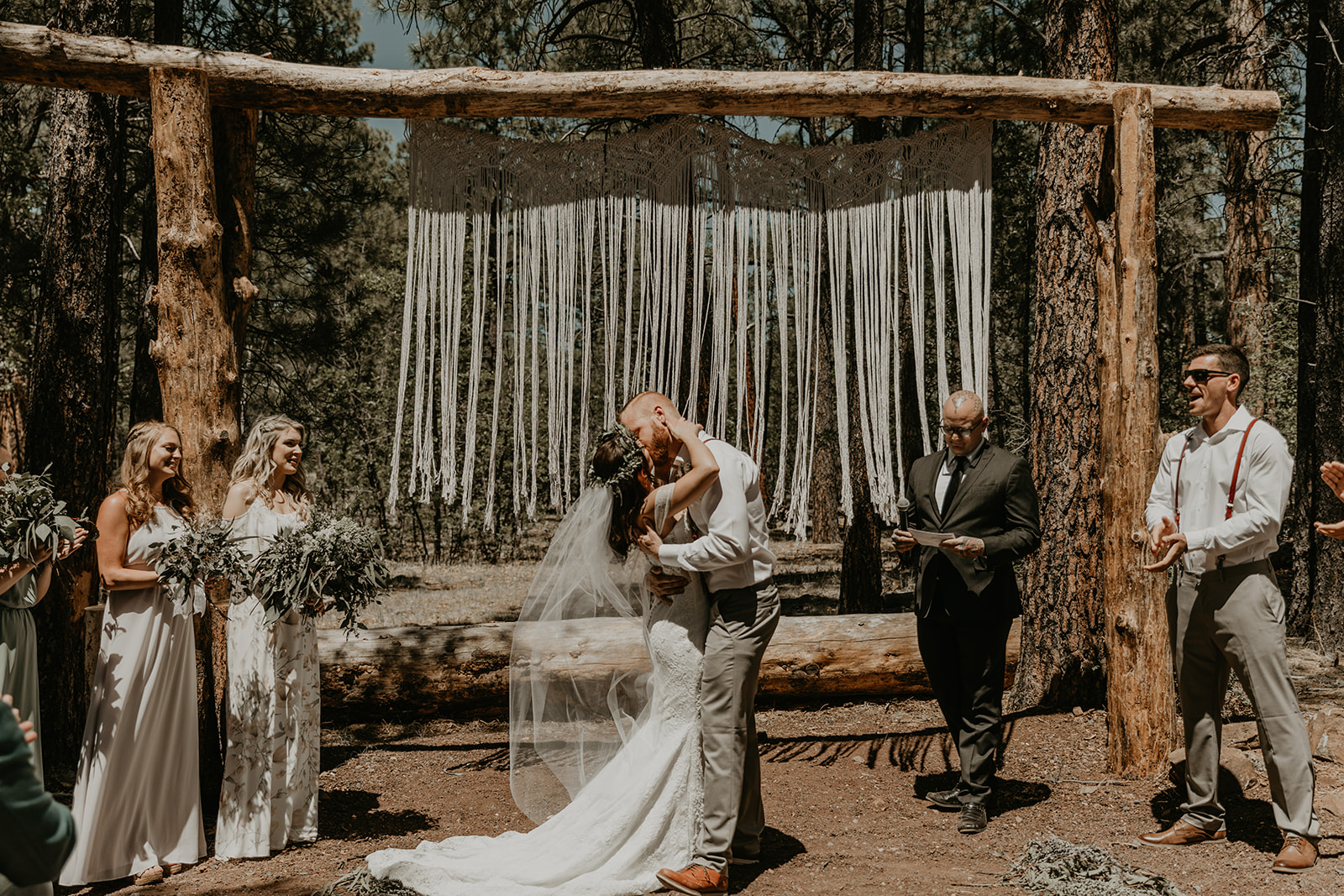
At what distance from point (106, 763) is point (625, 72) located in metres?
3.70

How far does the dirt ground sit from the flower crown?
1.59 meters

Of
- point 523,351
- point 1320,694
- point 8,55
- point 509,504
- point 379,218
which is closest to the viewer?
point 8,55

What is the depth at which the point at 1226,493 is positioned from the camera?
12.0ft

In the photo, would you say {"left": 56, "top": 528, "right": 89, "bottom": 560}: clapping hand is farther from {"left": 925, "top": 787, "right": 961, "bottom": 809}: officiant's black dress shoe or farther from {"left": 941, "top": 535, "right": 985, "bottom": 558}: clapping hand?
{"left": 925, "top": 787, "right": 961, "bottom": 809}: officiant's black dress shoe


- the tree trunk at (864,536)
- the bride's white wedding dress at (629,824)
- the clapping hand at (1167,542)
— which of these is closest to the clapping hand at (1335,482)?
the clapping hand at (1167,542)

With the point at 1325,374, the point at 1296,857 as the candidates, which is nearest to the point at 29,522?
the point at 1296,857

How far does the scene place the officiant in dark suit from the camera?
13.6 ft

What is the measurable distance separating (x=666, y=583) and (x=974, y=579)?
1441 mm

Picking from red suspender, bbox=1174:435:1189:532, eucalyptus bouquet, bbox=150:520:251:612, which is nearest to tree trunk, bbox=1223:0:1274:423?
red suspender, bbox=1174:435:1189:532

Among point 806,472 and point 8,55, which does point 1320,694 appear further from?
point 8,55

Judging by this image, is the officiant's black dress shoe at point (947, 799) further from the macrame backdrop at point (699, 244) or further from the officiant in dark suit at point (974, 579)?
the macrame backdrop at point (699, 244)

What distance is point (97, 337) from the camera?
533 cm

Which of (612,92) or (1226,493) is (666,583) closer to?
(1226,493)

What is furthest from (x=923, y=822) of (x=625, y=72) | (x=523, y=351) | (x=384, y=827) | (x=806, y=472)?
(x=625, y=72)
